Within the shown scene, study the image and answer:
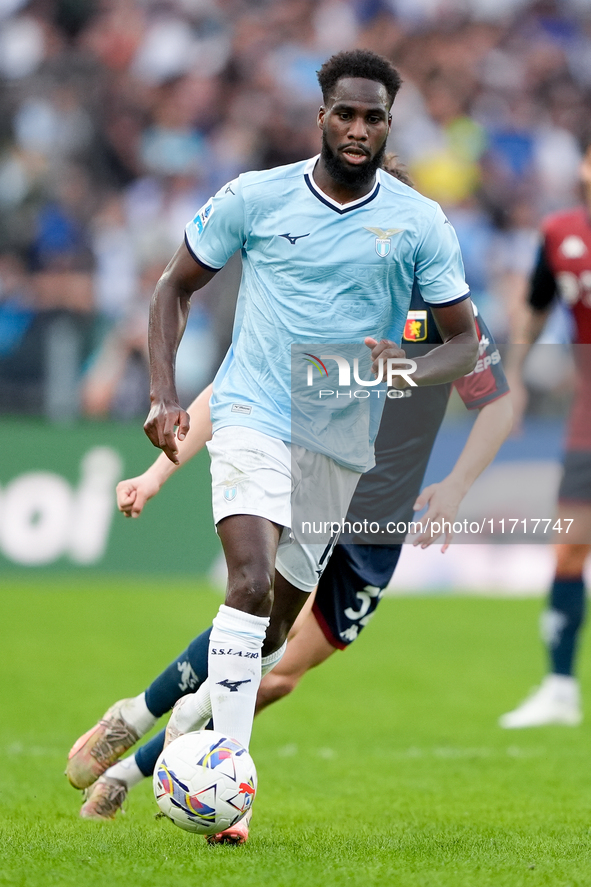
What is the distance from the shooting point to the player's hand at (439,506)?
14.0 feet

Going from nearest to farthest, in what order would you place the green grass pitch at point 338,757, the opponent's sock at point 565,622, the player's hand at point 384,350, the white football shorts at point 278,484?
the green grass pitch at point 338,757 < the player's hand at point 384,350 < the white football shorts at point 278,484 < the opponent's sock at point 565,622

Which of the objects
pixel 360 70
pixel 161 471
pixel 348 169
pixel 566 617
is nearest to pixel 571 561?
pixel 566 617

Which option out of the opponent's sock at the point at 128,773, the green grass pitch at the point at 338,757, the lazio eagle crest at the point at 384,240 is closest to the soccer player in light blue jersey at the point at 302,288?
the lazio eagle crest at the point at 384,240

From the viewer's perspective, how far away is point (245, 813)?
3625 millimetres

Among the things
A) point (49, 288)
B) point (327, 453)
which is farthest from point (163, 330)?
point (49, 288)

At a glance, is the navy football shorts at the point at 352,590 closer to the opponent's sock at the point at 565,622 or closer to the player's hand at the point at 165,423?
the player's hand at the point at 165,423

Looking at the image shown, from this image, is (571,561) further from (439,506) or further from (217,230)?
(217,230)

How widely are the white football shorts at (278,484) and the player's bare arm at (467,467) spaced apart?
32 centimetres

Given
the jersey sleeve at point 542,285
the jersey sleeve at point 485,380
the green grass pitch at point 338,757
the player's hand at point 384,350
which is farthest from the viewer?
the jersey sleeve at point 542,285

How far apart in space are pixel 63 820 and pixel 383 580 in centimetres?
147

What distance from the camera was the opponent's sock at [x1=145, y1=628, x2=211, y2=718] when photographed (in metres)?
4.33

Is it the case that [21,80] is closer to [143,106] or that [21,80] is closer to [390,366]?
[143,106]

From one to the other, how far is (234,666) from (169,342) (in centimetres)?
101

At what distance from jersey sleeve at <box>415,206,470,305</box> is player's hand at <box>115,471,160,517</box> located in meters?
1.11
